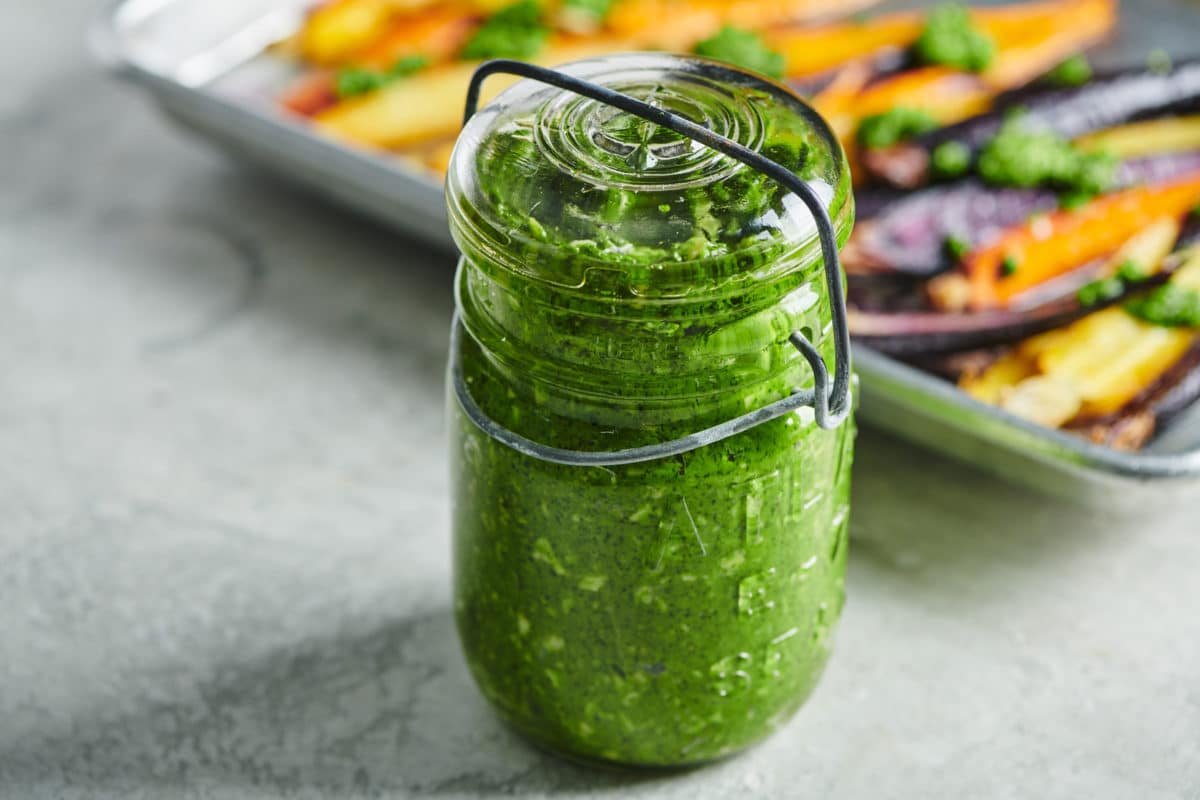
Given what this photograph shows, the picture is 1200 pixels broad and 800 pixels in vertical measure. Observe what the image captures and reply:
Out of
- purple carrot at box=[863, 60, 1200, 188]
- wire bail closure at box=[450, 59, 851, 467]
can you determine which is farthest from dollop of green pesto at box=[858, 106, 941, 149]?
wire bail closure at box=[450, 59, 851, 467]

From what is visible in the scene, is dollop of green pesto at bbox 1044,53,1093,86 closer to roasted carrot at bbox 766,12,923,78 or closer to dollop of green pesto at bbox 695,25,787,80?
roasted carrot at bbox 766,12,923,78

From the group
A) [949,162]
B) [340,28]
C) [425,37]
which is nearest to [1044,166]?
[949,162]

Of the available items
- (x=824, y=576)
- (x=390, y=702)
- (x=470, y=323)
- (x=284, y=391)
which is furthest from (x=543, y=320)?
(x=284, y=391)

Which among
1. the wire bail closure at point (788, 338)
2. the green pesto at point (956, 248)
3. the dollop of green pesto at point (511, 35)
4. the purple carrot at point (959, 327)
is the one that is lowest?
the purple carrot at point (959, 327)

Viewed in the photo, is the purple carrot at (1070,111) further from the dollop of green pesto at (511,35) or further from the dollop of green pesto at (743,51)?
the dollop of green pesto at (511,35)

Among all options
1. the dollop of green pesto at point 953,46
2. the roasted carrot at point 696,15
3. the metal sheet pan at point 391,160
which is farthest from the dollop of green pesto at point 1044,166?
the roasted carrot at point 696,15

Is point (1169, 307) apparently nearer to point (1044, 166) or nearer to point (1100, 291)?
point (1100, 291)

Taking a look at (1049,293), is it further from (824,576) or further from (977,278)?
(824,576)
